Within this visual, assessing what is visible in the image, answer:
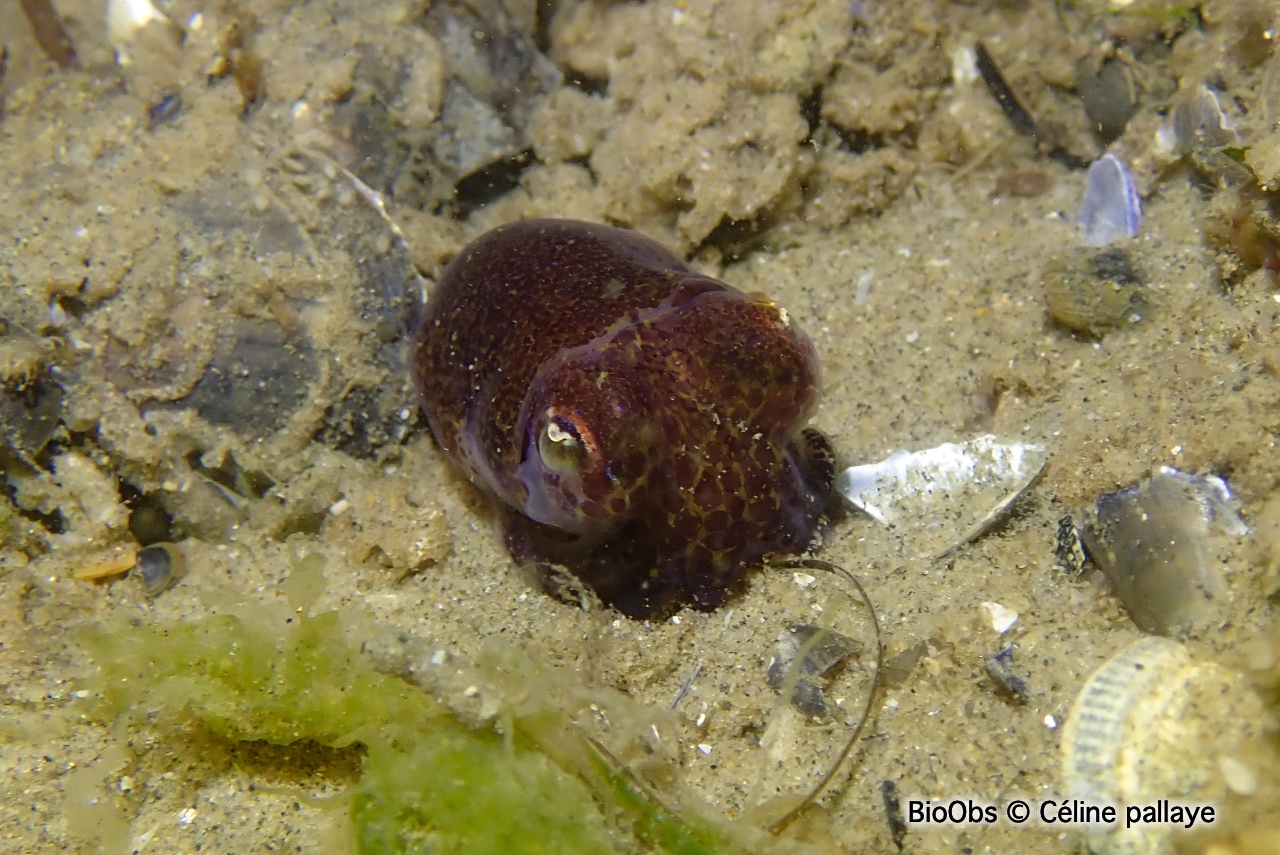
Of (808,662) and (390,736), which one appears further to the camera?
(808,662)

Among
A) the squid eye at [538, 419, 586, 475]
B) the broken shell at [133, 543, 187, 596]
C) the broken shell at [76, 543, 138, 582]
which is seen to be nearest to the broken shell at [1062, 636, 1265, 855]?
the squid eye at [538, 419, 586, 475]

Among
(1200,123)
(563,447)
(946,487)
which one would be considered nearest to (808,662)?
(946,487)

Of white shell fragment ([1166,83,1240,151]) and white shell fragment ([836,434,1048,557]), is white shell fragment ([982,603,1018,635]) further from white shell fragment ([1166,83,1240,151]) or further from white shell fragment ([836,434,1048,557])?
white shell fragment ([1166,83,1240,151])

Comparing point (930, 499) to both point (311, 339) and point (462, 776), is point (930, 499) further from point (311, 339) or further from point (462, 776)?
point (311, 339)

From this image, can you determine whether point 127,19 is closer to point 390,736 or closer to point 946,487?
point 390,736

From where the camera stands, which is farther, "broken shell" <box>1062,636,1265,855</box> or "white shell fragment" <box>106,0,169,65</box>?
"white shell fragment" <box>106,0,169,65</box>

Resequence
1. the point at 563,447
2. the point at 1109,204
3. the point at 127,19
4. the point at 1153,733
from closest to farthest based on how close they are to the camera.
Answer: the point at 1153,733
the point at 563,447
the point at 1109,204
the point at 127,19

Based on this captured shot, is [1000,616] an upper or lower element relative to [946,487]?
lower
